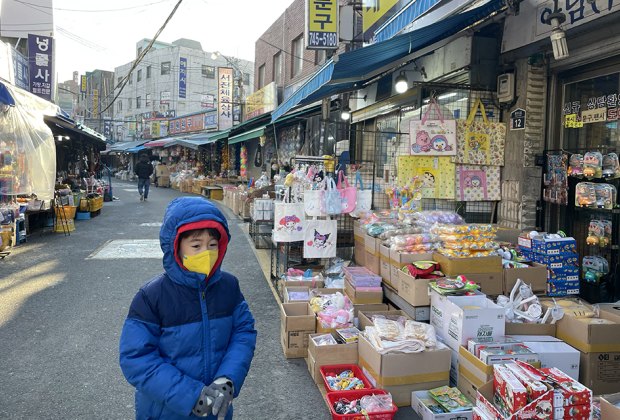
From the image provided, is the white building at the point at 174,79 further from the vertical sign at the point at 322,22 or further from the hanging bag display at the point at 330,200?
the hanging bag display at the point at 330,200

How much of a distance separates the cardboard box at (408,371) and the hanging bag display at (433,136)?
3043mm

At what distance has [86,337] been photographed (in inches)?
192

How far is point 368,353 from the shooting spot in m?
3.76

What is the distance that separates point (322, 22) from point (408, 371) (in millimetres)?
8379

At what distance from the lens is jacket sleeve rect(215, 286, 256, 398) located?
220 centimetres

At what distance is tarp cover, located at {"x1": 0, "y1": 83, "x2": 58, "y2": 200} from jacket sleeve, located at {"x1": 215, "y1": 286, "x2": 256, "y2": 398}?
7650mm

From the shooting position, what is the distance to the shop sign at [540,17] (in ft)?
13.8

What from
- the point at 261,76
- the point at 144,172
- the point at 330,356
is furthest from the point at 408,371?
the point at 261,76

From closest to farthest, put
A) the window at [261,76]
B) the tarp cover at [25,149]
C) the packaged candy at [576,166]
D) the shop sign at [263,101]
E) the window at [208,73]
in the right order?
the packaged candy at [576,166]
the tarp cover at [25,149]
the shop sign at [263,101]
the window at [261,76]
the window at [208,73]

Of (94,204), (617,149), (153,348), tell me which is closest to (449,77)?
(617,149)

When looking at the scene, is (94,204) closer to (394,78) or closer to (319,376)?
(394,78)

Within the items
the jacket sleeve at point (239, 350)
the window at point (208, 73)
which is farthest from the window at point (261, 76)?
the window at point (208, 73)

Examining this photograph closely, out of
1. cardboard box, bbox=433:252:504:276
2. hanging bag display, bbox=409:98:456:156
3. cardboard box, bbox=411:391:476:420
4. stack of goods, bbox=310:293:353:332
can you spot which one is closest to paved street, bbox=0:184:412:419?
cardboard box, bbox=411:391:476:420

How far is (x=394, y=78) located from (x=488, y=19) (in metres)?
2.82
